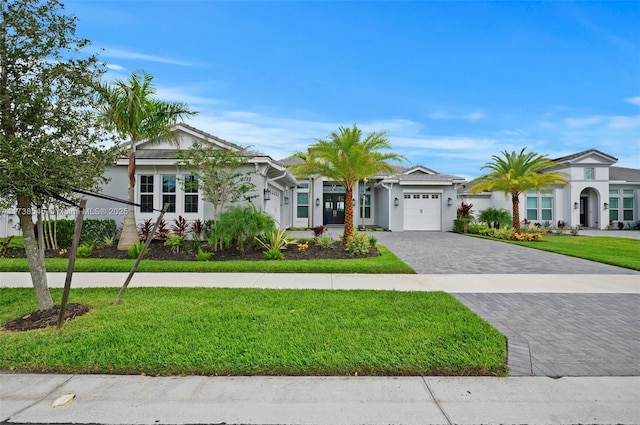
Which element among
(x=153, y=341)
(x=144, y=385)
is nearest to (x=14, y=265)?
(x=153, y=341)

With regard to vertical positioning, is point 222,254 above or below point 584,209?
below

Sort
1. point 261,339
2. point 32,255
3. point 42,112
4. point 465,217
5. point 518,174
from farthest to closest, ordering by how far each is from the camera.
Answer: point 465,217 → point 518,174 → point 32,255 → point 42,112 → point 261,339

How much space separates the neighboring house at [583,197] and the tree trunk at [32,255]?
25296 mm

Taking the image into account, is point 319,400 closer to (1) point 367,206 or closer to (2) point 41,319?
(2) point 41,319

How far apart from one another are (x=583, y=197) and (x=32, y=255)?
33168 millimetres

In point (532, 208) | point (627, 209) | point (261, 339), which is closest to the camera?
point (261, 339)

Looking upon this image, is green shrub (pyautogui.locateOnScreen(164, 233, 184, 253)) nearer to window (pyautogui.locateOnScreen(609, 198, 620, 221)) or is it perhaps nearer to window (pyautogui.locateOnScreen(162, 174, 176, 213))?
window (pyautogui.locateOnScreen(162, 174, 176, 213))

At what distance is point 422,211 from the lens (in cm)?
2156

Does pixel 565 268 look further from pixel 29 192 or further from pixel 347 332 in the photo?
pixel 29 192

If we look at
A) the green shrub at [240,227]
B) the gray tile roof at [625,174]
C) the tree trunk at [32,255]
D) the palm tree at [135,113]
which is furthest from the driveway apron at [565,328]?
the gray tile roof at [625,174]

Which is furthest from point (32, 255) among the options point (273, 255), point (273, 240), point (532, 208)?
point (532, 208)

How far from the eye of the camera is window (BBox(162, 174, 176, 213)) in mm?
13458

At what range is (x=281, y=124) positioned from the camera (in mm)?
23953

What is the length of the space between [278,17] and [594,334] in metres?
13.1
